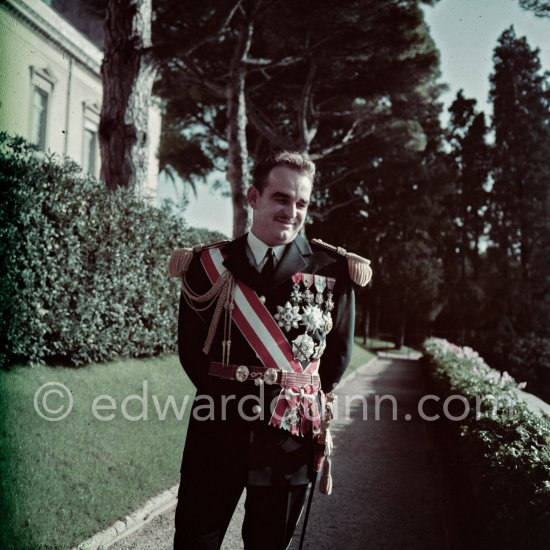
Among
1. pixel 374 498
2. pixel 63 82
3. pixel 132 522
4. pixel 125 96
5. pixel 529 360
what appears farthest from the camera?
pixel 63 82

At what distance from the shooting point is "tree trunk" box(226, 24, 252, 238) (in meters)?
10.9

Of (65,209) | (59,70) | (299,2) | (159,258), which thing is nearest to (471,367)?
(159,258)

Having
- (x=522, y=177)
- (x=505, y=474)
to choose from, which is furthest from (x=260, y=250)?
(x=522, y=177)

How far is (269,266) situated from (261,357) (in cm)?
36

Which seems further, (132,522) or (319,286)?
(132,522)

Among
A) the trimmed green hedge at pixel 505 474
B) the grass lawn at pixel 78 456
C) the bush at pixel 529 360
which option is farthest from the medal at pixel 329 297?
the bush at pixel 529 360

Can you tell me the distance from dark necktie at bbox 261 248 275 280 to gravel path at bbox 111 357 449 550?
7.23 feet

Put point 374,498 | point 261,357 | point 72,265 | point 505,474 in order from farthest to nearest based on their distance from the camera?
point 72,265 < point 374,498 < point 505,474 < point 261,357

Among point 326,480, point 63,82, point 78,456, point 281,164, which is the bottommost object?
point 78,456

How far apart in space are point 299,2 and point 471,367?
816 cm

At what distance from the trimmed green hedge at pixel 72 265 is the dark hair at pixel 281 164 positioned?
3.35 m

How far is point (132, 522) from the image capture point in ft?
12.1

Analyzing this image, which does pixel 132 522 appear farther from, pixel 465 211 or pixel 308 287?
pixel 465 211

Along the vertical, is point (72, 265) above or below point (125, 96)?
below
